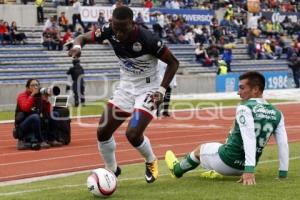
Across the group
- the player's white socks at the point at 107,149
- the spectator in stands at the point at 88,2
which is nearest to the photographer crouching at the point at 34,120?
the player's white socks at the point at 107,149

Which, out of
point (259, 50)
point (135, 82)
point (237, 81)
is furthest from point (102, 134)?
point (259, 50)

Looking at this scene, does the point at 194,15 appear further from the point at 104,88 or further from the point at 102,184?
the point at 102,184

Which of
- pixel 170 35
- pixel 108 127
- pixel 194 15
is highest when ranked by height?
pixel 108 127

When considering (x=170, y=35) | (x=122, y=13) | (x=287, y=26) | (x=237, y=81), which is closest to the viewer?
(x=122, y=13)

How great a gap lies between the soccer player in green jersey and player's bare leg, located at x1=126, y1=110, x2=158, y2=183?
24.3 inches

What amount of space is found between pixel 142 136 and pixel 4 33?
2483 cm

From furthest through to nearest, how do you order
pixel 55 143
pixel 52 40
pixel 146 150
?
pixel 52 40 → pixel 55 143 → pixel 146 150

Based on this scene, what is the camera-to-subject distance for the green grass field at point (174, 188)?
7277 millimetres

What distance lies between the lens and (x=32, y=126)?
14.4 metres

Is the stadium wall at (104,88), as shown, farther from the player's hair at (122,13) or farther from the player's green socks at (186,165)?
the player's hair at (122,13)

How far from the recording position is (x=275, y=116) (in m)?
8.08

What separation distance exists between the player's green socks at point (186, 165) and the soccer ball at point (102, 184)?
1215mm

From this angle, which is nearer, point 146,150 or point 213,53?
point 146,150

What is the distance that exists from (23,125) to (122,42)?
253 inches
